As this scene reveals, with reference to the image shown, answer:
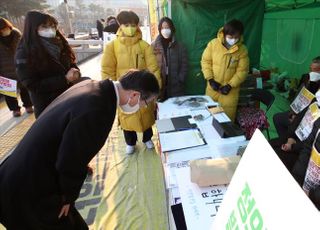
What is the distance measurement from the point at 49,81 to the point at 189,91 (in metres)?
2.14

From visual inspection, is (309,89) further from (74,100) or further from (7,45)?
(7,45)

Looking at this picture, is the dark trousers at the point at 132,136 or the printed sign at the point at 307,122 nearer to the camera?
the printed sign at the point at 307,122

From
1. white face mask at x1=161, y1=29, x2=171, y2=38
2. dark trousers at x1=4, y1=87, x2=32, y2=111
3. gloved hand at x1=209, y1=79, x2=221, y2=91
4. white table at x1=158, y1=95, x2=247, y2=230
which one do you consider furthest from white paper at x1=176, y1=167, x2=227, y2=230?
dark trousers at x1=4, y1=87, x2=32, y2=111

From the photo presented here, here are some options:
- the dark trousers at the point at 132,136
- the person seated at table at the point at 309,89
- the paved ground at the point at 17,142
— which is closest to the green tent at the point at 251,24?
the person seated at table at the point at 309,89

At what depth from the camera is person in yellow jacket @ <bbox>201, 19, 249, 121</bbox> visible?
2.53 metres

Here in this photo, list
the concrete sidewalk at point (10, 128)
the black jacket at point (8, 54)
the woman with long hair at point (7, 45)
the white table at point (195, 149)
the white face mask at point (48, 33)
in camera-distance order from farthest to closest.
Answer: the black jacket at point (8, 54), the woman with long hair at point (7, 45), the concrete sidewalk at point (10, 128), the white face mask at point (48, 33), the white table at point (195, 149)

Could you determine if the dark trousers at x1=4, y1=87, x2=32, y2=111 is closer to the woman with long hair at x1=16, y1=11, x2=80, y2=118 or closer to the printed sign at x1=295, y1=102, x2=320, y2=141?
→ the woman with long hair at x1=16, y1=11, x2=80, y2=118

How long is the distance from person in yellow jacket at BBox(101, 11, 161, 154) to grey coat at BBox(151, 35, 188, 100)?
422 millimetres

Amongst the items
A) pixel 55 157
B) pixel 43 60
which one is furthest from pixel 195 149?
pixel 43 60

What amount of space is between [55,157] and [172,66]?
2.06 m

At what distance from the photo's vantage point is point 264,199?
1.94 feet

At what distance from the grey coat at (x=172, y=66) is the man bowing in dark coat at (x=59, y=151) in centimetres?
169

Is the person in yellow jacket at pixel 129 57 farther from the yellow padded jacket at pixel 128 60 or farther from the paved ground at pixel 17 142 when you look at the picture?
the paved ground at pixel 17 142

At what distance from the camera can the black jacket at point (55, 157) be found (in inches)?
42.0
